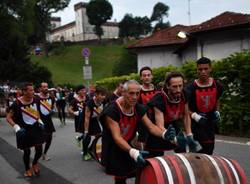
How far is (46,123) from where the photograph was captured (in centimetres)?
1053

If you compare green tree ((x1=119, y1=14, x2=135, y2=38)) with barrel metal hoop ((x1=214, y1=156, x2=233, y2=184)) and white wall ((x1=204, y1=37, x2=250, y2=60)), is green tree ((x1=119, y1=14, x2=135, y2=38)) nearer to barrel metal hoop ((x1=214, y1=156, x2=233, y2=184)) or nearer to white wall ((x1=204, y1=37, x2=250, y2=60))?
white wall ((x1=204, y1=37, x2=250, y2=60))

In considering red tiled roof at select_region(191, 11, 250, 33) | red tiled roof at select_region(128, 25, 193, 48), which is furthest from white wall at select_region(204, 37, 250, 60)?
red tiled roof at select_region(128, 25, 193, 48)

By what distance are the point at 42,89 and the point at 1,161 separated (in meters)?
1.97

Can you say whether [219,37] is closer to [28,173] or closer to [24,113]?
[28,173]

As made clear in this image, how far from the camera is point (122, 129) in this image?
17.6ft

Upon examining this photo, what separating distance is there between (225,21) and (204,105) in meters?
17.4

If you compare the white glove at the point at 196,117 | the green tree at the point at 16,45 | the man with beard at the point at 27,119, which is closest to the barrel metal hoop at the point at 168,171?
the white glove at the point at 196,117

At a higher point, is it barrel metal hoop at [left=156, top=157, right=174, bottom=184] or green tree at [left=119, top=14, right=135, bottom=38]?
green tree at [left=119, top=14, right=135, bottom=38]

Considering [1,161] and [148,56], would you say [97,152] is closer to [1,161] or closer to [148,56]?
[1,161]

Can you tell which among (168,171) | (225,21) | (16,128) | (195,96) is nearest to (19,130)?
(16,128)

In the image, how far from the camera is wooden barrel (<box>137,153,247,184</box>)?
4.30 m

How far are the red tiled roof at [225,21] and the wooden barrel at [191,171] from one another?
17.7 meters

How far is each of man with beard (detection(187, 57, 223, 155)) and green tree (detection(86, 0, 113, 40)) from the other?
106611 mm

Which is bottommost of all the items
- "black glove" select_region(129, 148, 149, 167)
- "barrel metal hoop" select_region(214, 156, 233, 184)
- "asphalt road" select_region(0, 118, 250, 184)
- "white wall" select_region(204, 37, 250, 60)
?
"asphalt road" select_region(0, 118, 250, 184)
